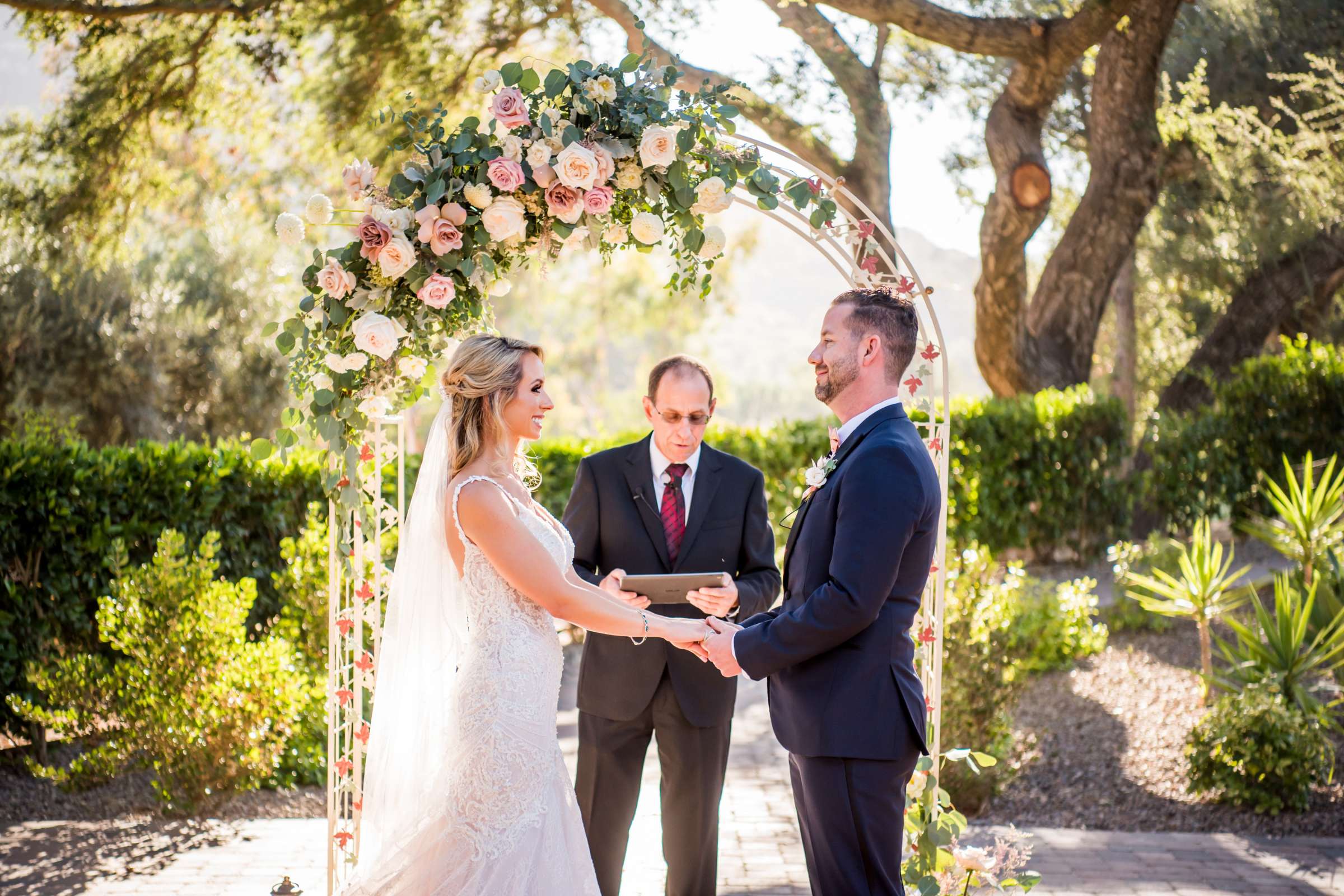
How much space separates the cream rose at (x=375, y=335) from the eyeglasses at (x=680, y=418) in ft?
3.27

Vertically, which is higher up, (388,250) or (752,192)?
(752,192)

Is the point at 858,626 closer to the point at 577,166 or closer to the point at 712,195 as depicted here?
the point at 712,195

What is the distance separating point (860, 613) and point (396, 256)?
5.95 feet

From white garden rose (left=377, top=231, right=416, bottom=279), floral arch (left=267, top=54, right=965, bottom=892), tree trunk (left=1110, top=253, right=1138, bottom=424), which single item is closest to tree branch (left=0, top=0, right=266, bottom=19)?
floral arch (left=267, top=54, right=965, bottom=892)

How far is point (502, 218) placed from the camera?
3.55m

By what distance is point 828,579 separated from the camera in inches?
123

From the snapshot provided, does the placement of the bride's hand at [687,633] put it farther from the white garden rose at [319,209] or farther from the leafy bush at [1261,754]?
the leafy bush at [1261,754]

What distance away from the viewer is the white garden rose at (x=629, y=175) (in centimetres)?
371

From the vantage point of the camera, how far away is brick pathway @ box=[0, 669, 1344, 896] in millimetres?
4672

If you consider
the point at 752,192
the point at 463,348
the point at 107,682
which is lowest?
the point at 107,682

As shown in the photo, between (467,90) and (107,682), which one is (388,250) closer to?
(107,682)

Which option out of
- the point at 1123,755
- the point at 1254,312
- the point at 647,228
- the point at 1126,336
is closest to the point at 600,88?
the point at 647,228

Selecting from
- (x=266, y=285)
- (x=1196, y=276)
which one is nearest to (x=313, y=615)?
Answer: (x=266, y=285)

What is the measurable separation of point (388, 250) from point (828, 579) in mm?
1707
